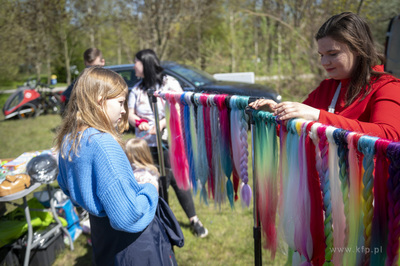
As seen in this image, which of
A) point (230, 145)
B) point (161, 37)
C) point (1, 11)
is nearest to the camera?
point (230, 145)

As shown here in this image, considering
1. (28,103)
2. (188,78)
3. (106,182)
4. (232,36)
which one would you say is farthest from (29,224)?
(232,36)

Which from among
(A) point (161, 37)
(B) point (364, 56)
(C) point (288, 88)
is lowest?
(C) point (288, 88)

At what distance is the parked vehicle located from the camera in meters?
9.53

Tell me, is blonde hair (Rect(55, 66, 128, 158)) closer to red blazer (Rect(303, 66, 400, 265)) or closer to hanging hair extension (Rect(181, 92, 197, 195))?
hanging hair extension (Rect(181, 92, 197, 195))

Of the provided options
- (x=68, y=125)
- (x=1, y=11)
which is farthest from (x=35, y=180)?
(x=1, y=11)

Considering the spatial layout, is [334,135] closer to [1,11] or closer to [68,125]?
[68,125]

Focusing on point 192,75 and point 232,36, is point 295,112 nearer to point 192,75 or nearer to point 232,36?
point 192,75

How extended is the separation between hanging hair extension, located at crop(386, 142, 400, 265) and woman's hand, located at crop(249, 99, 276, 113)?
0.54 m

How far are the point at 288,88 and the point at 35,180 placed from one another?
8.15 metres

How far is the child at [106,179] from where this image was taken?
131cm

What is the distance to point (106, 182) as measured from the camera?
1.29 metres

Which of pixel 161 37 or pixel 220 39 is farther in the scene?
pixel 220 39

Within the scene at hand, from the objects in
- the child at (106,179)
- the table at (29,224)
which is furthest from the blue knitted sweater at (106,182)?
the table at (29,224)

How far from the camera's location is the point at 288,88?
30.9 feet
